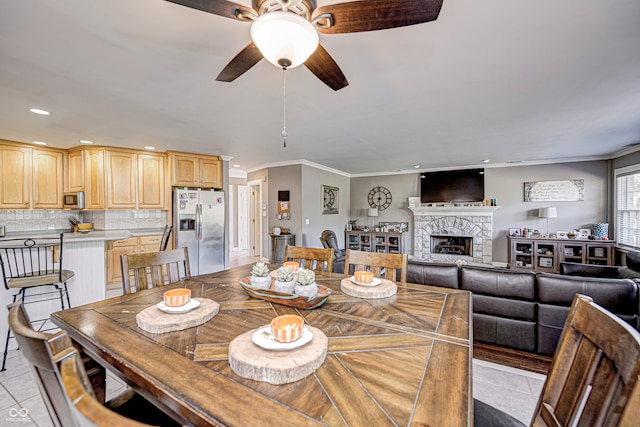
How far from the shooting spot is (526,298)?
2.34 meters

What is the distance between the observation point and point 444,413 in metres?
0.65

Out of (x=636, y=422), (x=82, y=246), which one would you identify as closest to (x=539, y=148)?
(x=636, y=422)

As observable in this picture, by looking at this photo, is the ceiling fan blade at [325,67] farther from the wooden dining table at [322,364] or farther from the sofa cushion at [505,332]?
the sofa cushion at [505,332]

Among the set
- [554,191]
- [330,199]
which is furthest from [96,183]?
[554,191]

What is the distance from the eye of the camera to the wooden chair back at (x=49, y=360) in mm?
518

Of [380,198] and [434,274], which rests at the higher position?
[380,198]

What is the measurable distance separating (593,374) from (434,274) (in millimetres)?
1914

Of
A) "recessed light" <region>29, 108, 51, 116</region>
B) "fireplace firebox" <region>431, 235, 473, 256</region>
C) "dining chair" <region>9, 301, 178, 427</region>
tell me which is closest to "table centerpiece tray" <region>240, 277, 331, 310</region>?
"dining chair" <region>9, 301, 178, 427</region>

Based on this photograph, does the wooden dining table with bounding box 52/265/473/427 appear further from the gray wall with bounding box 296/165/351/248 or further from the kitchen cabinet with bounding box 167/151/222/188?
the gray wall with bounding box 296/165/351/248

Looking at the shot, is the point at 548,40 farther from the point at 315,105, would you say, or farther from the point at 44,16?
the point at 44,16

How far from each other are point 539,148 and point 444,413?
18.9ft

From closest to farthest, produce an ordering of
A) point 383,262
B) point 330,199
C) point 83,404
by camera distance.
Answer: point 83,404 < point 383,262 < point 330,199

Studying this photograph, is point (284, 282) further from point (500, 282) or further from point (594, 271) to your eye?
point (594, 271)

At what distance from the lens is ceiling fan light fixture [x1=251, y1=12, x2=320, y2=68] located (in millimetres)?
1150
